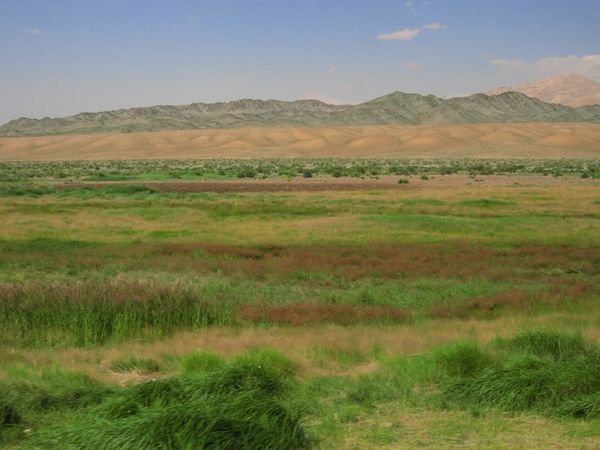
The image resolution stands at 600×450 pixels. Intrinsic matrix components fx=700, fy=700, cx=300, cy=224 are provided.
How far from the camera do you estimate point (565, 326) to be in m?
13.4

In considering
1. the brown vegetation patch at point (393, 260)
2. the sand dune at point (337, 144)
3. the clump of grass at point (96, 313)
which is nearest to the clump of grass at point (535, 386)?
the clump of grass at point (96, 313)

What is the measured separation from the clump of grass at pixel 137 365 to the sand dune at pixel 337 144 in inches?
5014

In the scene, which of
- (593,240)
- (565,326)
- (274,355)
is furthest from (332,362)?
(593,240)

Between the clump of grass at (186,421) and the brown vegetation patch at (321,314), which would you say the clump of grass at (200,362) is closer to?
the clump of grass at (186,421)

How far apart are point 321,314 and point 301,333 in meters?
1.83

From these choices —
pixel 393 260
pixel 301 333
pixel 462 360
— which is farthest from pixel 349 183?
pixel 462 360

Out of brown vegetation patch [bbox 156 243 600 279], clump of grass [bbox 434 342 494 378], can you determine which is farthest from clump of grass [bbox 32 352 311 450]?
brown vegetation patch [bbox 156 243 600 279]

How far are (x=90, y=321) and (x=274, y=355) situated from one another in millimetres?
5364

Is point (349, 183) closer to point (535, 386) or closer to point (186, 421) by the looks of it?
point (535, 386)

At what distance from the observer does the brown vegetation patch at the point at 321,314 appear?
14.9 m

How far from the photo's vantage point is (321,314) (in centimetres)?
1533

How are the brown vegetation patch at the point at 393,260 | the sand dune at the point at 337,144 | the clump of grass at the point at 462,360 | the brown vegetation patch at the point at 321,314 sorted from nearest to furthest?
the clump of grass at the point at 462,360
the brown vegetation patch at the point at 321,314
the brown vegetation patch at the point at 393,260
the sand dune at the point at 337,144

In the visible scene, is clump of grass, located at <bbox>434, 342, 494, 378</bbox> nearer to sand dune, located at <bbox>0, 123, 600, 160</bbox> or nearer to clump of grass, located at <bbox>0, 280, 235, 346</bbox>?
clump of grass, located at <bbox>0, 280, 235, 346</bbox>

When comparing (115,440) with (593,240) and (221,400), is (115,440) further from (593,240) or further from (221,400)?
(593,240)
